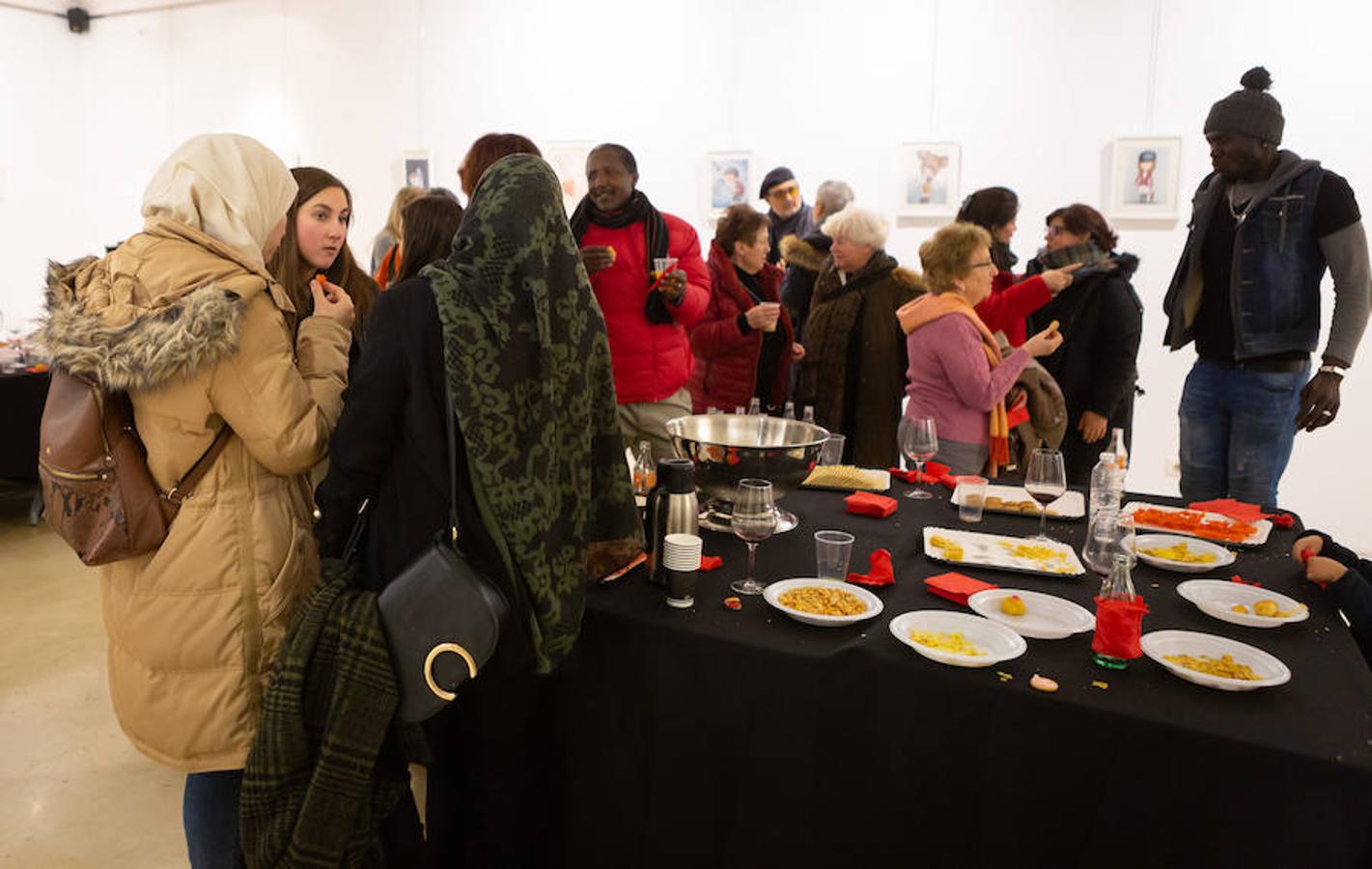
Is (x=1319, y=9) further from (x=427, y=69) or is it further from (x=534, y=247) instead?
(x=427, y=69)

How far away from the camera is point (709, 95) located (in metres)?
6.21

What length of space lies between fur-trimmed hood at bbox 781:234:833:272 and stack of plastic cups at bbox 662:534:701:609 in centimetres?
299

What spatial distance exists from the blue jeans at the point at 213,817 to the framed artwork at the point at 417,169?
243 inches

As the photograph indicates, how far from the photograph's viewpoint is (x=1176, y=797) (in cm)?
132

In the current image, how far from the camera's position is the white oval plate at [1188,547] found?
6.41ft

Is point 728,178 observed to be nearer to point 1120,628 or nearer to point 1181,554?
point 1181,554

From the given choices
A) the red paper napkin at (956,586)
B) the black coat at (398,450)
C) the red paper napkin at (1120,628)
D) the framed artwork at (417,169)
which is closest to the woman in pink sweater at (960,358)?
the red paper napkin at (956,586)

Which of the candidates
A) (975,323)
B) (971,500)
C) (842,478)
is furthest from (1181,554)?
(975,323)

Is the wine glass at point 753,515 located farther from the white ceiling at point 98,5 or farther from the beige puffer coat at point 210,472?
the white ceiling at point 98,5

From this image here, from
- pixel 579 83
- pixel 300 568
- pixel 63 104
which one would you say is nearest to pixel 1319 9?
pixel 579 83

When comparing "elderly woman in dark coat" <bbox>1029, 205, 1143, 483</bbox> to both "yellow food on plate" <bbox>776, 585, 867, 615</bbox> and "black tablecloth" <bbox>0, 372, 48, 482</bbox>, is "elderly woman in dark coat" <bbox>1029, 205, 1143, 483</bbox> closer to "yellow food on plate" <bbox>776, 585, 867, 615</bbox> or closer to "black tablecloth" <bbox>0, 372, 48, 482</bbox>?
"yellow food on plate" <bbox>776, 585, 867, 615</bbox>

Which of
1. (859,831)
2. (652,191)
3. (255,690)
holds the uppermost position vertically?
(652,191)

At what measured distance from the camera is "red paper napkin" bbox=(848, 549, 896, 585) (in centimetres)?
187

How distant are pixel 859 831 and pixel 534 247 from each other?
1.11m
